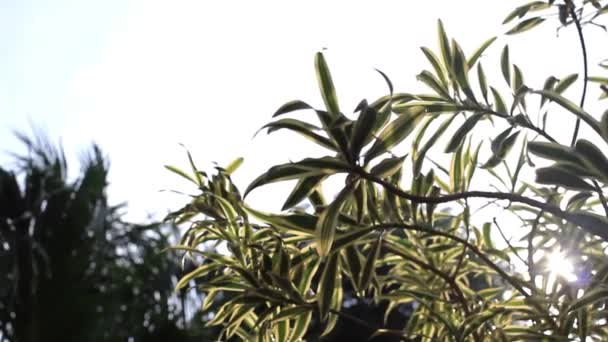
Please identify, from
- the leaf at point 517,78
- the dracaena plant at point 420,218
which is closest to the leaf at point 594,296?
the dracaena plant at point 420,218

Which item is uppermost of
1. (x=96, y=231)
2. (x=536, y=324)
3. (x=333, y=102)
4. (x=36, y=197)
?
(x=36, y=197)

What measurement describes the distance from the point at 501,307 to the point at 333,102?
13.4 inches

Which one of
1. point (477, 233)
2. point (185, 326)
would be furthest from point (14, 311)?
point (477, 233)

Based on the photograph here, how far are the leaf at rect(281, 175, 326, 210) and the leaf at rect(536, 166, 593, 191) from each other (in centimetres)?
23

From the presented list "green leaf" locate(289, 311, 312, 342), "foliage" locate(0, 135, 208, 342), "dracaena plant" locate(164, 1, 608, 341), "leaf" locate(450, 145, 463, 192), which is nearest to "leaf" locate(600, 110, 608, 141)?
"dracaena plant" locate(164, 1, 608, 341)

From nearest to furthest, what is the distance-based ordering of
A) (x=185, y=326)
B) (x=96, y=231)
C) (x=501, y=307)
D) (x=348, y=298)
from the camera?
1. (x=501, y=307)
2. (x=96, y=231)
3. (x=185, y=326)
4. (x=348, y=298)

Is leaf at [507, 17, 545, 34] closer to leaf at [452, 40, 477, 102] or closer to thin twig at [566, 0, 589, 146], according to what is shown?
thin twig at [566, 0, 589, 146]

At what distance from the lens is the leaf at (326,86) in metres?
0.95

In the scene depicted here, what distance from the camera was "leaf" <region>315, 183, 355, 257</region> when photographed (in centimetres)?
84

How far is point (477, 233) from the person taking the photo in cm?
136

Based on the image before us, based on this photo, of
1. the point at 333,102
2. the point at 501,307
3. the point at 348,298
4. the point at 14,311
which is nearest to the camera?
the point at 333,102

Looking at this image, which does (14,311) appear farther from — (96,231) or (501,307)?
(501,307)

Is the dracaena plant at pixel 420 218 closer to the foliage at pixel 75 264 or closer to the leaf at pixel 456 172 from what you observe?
the leaf at pixel 456 172

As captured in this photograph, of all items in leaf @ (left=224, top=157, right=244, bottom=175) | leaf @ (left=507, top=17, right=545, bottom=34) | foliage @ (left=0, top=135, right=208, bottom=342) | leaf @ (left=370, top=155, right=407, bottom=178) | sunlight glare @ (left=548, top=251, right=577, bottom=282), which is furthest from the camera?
foliage @ (left=0, top=135, right=208, bottom=342)
